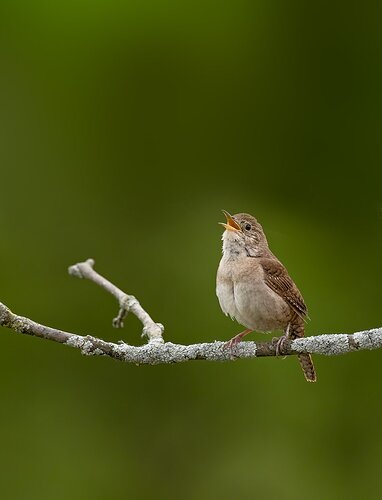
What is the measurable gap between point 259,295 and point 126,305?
1.83ft

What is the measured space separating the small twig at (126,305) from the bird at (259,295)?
307 millimetres

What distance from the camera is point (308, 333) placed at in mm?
4535

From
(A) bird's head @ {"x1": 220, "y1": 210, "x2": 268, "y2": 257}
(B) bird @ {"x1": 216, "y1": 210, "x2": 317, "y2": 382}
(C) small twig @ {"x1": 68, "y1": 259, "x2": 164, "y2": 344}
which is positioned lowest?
(C) small twig @ {"x1": 68, "y1": 259, "x2": 164, "y2": 344}

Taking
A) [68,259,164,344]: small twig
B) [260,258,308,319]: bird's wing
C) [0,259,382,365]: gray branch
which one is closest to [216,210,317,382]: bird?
[260,258,308,319]: bird's wing

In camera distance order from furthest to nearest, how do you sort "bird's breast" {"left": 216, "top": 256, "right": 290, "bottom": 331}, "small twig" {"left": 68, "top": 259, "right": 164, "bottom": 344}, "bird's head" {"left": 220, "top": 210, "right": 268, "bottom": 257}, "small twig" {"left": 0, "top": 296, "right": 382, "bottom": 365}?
"bird's head" {"left": 220, "top": 210, "right": 268, "bottom": 257} < "bird's breast" {"left": 216, "top": 256, "right": 290, "bottom": 331} < "small twig" {"left": 68, "top": 259, "right": 164, "bottom": 344} < "small twig" {"left": 0, "top": 296, "right": 382, "bottom": 365}

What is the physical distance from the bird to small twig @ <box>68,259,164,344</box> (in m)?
0.31

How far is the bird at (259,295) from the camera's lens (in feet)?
12.1

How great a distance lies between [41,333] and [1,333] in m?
2.13

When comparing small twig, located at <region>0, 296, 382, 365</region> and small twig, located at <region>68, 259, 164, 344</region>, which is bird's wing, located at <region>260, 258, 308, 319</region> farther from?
small twig, located at <region>0, 296, 382, 365</region>

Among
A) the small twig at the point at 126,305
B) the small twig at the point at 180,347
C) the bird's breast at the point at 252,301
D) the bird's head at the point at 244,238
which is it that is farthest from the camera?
the bird's head at the point at 244,238

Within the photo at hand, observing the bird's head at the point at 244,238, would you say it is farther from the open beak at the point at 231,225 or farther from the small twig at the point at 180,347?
the small twig at the point at 180,347

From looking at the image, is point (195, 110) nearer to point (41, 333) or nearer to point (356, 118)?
A: point (356, 118)

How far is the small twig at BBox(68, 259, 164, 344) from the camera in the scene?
3490 mm

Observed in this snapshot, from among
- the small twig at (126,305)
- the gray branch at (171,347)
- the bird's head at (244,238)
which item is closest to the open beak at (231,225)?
the bird's head at (244,238)
